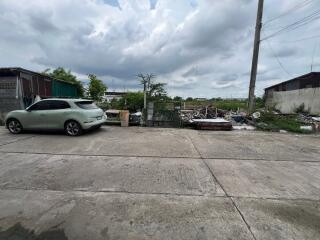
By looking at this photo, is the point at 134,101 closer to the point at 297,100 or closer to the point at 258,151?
the point at 258,151

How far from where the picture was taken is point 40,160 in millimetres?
4977

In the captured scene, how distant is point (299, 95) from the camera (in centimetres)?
1834

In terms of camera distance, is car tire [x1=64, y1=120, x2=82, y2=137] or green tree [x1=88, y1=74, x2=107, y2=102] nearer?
car tire [x1=64, y1=120, x2=82, y2=137]

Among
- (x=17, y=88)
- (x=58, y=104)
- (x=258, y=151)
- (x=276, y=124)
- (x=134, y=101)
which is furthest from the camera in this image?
(x=134, y=101)

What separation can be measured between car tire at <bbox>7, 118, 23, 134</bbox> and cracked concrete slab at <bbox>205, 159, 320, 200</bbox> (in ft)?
26.2

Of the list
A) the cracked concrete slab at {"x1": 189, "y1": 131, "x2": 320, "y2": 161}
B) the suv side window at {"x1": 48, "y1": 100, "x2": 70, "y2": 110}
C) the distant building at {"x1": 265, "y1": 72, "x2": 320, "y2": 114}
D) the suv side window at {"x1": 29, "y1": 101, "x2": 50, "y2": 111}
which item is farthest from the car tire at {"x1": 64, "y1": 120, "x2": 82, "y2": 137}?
the distant building at {"x1": 265, "y1": 72, "x2": 320, "y2": 114}

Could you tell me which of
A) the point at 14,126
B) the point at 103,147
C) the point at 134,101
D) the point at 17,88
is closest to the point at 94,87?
the point at 134,101

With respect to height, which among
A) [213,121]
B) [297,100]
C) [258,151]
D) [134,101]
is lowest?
[258,151]

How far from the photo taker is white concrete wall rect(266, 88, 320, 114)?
16.1 meters

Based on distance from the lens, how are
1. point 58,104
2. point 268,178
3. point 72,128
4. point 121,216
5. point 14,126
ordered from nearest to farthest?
point 121,216 < point 268,178 < point 72,128 < point 58,104 < point 14,126

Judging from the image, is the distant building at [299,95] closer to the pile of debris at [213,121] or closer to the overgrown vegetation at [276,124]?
the overgrown vegetation at [276,124]

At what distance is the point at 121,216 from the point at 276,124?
11745mm

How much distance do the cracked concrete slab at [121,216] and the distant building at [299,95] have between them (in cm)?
1749

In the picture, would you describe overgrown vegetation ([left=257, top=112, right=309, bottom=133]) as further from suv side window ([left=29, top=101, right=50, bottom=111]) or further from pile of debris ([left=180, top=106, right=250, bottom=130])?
suv side window ([left=29, top=101, right=50, bottom=111])
